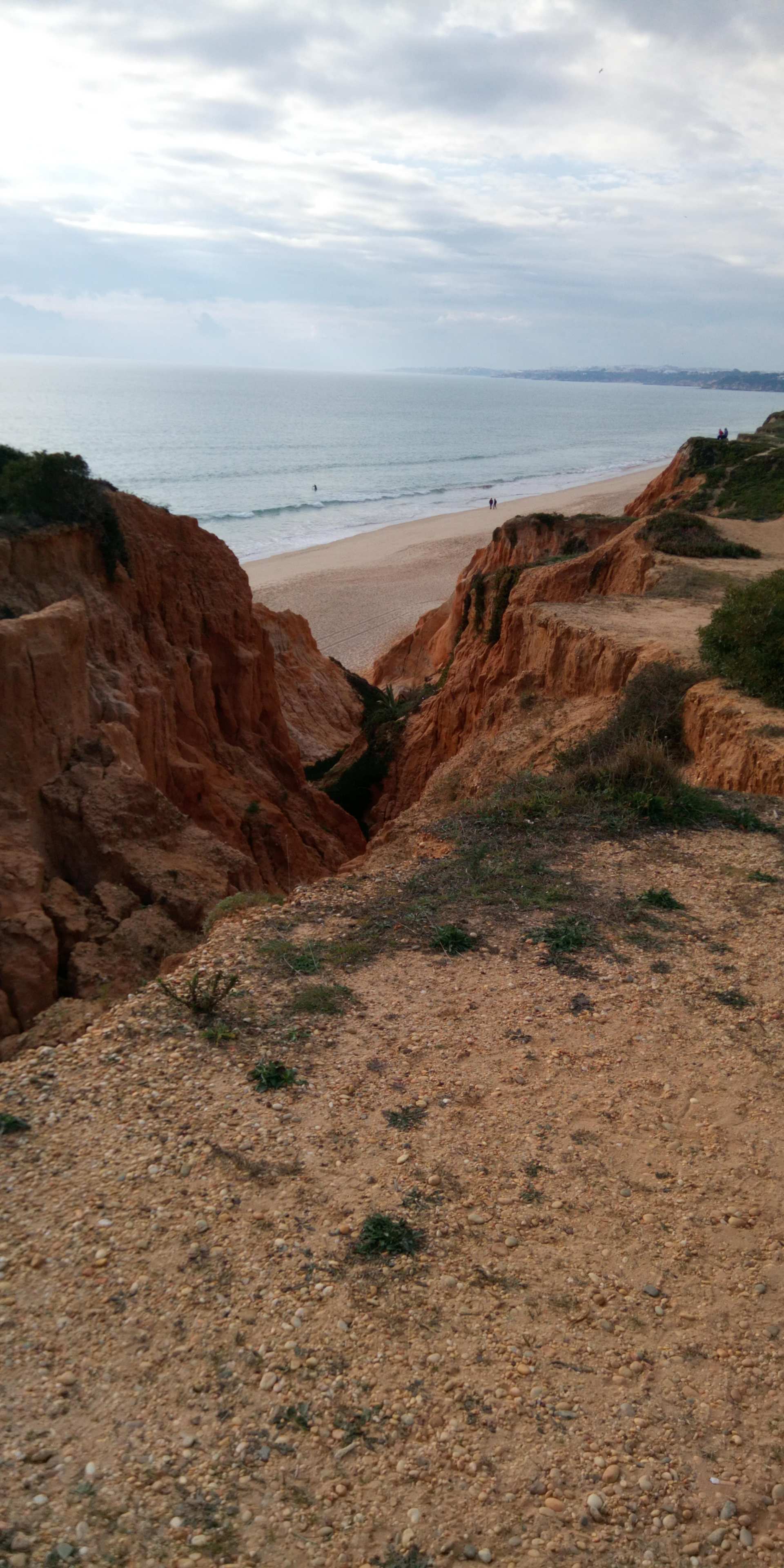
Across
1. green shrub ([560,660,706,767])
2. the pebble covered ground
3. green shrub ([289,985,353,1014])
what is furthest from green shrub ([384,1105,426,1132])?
green shrub ([560,660,706,767])

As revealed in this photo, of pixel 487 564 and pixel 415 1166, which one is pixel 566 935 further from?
pixel 487 564

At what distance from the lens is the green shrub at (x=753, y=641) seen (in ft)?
41.7

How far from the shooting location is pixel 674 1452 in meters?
4.27

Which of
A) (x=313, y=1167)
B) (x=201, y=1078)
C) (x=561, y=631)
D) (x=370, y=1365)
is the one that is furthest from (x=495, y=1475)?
(x=561, y=631)

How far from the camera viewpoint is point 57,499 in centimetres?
1398

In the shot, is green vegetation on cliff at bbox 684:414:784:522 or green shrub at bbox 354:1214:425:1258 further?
green vegetation on cliff at bbox 684:414:784:522

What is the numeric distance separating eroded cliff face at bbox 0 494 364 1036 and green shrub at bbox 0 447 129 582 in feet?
0.78

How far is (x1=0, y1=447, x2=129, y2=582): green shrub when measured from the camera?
1359 centimetres

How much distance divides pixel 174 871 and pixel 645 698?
7079 millimetres

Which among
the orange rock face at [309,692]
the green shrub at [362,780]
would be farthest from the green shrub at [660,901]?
the orange rock face at [309,692]

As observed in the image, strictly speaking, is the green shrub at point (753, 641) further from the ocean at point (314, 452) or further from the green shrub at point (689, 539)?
the ocean at point (314, 452)

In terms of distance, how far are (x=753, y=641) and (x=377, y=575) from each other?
37.7 meters

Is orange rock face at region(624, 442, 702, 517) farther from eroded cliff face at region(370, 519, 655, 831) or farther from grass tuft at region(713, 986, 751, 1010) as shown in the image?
grass tuft at region(713, 986, 751, 1010)

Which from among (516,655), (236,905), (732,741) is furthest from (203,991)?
(516,655)
